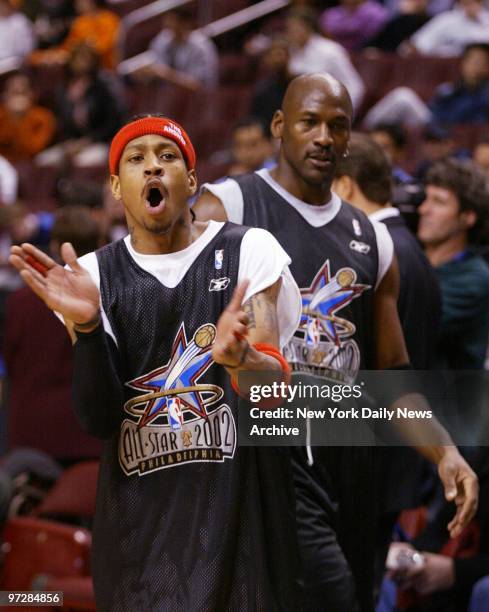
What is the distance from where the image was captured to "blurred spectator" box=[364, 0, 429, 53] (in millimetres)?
11172

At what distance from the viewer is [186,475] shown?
9.88ft

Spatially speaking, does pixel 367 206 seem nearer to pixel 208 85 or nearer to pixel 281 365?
pixel 281 365

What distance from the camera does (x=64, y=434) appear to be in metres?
5.73

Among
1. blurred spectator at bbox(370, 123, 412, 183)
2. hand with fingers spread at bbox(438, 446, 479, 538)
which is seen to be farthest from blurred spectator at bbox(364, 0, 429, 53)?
hand with fingers spread at bbox(438, 446, 479, 538)

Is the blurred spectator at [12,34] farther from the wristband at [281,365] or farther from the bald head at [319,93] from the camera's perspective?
the wristband at [281,365]

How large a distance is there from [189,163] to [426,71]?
760 centimetres

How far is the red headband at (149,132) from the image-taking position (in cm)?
306

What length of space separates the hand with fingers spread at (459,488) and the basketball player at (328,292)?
0.07 metres

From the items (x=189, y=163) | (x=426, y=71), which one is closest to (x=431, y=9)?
(x=426, y=71)

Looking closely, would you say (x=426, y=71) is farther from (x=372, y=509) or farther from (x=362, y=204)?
(x=372, y=509)

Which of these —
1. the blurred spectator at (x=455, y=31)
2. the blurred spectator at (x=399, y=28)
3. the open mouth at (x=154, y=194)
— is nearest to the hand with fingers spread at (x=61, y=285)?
the open mouth at (x=154, y=194)

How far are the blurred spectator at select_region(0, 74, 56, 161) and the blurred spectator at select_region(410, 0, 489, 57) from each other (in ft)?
10.8

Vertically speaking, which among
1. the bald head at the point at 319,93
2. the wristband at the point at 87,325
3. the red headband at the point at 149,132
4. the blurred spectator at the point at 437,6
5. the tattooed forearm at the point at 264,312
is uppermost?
the blurred spectator at the point at 437,6

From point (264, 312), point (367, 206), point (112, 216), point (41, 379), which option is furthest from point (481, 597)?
point (112, 216)
